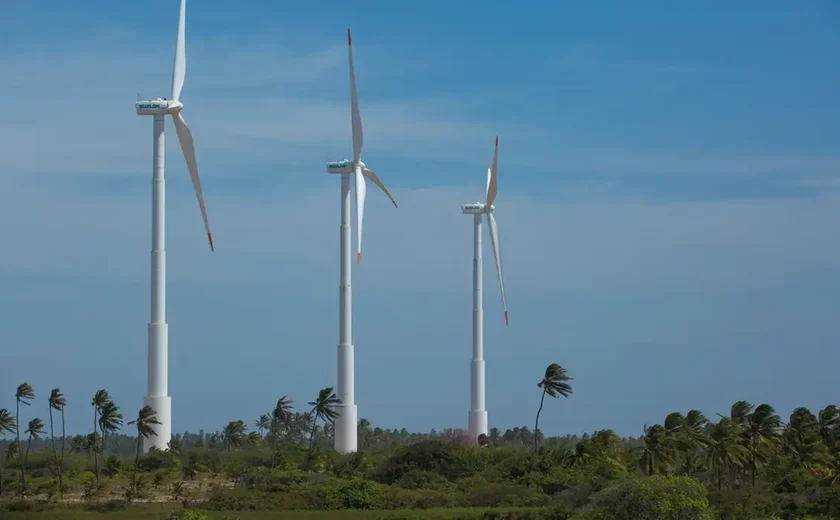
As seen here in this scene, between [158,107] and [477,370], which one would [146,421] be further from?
[477,370]

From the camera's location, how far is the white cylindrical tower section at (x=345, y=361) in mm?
112125

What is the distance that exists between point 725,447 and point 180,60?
46547 millimetres

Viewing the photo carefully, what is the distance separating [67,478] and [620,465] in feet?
125

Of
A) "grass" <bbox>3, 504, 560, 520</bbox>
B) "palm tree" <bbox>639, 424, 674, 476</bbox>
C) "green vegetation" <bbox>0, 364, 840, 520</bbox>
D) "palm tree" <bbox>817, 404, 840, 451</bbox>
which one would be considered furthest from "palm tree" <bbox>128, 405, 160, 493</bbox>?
"palm tree" <bbox>817, 404, 840, 451</bbox>

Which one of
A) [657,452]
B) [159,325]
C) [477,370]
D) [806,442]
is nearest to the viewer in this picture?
[657,452]

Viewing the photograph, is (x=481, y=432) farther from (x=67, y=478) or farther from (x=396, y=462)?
(x=67, y=478)

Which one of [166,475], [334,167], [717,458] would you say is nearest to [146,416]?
[166,475]

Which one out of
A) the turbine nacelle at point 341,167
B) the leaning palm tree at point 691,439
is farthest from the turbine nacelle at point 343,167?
the leaning palm tree at point 691,439

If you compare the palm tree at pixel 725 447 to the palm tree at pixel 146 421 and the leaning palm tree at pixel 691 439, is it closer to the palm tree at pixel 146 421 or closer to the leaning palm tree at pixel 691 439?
the leaning palm tree at pixel 691 439

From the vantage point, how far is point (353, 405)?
371 feet

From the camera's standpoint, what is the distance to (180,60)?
101 meters

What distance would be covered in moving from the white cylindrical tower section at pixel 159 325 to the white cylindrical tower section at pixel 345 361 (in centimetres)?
1636

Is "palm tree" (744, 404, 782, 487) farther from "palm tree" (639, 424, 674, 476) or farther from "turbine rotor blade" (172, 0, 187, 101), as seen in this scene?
"turbine rotor blade" (172, 0, 187, 101)

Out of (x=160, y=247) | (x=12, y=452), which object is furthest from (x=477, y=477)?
(x=12, y=452)
